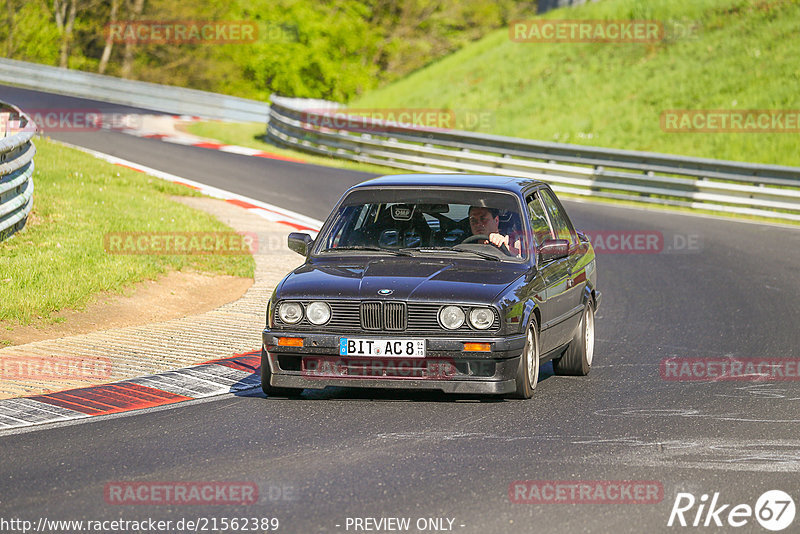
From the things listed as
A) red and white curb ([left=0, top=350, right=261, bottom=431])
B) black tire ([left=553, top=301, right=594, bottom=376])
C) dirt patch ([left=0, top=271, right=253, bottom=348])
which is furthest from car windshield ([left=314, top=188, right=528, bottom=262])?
dirt patch ([left=0, top=271, right=253, bottom=348])

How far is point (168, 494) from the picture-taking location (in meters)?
5.85

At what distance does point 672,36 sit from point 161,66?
33375mm

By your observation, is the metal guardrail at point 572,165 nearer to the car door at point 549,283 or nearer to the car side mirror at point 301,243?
the car door at point 549,283

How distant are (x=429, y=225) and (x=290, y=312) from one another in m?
1.50

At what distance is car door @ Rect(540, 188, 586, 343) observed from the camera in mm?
9297

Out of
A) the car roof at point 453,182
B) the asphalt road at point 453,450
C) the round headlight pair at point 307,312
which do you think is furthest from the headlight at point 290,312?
the car roof at point 453,182

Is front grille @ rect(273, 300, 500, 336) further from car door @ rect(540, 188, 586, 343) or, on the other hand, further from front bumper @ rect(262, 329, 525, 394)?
car door @ rect(540, 188, 586, 343)

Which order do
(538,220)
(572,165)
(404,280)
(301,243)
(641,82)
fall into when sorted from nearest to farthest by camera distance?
(404,280) → (301,243) → (538,220) → (572,165) → (641,82)

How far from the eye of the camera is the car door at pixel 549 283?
871 centimetres

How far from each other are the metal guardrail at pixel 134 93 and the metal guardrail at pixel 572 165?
30.7 feet

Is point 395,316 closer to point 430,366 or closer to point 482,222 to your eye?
point 430,366

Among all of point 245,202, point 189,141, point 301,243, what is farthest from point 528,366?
point 189,141

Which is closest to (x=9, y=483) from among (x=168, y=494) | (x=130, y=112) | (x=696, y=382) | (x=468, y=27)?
(x=168, y=494)

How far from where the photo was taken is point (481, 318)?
789cm
